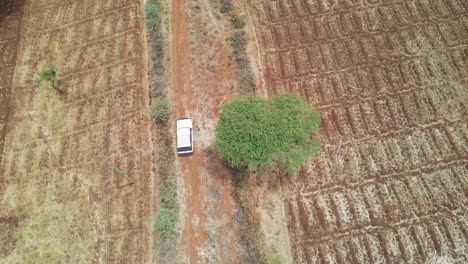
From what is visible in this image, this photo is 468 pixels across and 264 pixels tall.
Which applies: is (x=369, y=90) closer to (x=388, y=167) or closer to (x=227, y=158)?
(x=388, y=167)

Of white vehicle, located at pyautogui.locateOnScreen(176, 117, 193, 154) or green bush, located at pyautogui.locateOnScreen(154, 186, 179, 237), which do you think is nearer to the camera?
green bush, located at pyautogui.locateOnScreen(154, 186, 179, 237)

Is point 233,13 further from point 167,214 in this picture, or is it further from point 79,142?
point 167,214

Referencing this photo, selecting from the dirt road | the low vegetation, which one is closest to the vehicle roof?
the dirt road

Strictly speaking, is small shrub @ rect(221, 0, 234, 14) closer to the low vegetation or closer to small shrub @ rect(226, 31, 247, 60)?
small shrub @ rect(226, 31, 247, 60)

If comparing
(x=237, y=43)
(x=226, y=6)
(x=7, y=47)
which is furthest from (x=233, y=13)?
(x=7, y=47)

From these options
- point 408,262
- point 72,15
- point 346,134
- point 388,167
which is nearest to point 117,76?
point 72,15

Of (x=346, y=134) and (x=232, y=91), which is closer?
(x=346, y=134)
